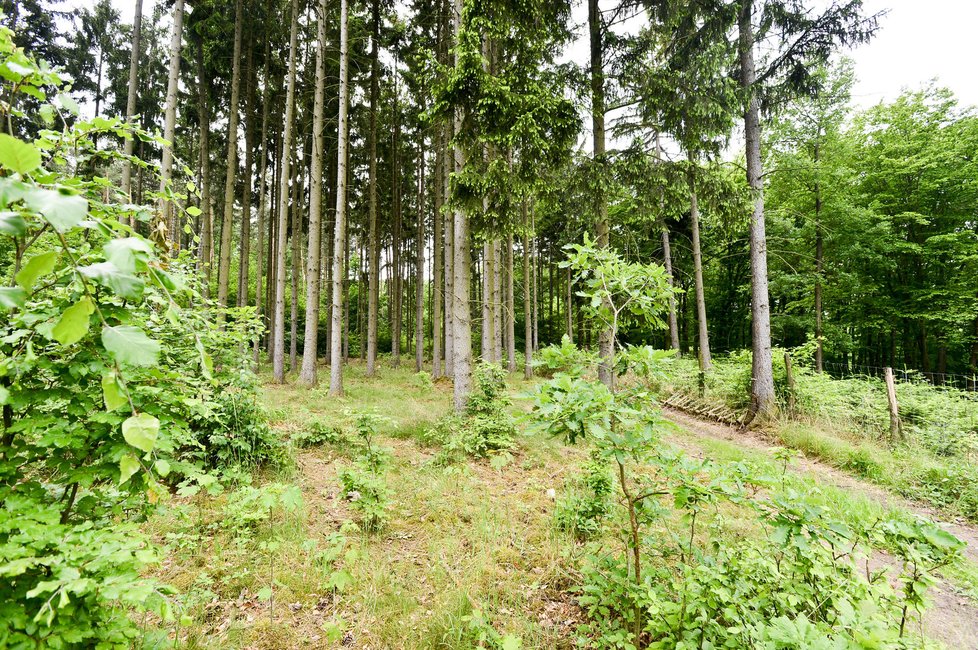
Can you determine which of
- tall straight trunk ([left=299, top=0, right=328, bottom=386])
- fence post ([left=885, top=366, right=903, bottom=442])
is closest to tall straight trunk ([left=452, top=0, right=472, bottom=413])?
tall straight trunk ([left=299, top=0, right=328, bottom=386])

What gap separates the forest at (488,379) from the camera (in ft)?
4.38

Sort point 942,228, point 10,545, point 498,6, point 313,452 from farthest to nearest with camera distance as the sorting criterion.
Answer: point 942,228, point 498,6, point 313,452, point 10,545

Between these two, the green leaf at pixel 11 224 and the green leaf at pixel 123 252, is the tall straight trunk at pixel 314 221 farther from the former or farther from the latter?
the green leaf at pixel 123 252

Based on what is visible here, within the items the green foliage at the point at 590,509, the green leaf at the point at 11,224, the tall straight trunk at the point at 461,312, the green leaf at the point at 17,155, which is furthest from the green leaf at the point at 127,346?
the tall straight trunk at the point at 461,312

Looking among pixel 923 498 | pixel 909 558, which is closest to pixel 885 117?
pixel 923 498

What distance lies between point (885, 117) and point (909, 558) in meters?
22.2

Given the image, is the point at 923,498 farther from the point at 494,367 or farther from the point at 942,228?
the point at 942,228

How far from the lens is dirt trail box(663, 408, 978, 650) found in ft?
9.04

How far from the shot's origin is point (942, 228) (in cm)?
1517

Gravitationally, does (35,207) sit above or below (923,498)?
above

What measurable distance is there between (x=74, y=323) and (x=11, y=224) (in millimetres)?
204

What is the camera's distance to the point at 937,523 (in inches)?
66.6

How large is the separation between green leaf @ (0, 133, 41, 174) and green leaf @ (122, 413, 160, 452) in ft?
1.68

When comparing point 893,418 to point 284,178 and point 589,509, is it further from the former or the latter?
point 284,178
